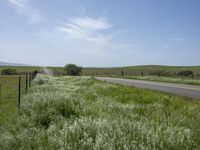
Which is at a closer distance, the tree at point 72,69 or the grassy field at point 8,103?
the grassy field at point 8,103

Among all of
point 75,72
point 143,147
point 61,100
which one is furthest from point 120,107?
point 75,72

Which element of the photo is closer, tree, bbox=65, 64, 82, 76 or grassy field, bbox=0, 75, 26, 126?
grassy field, bbox=0, 75, 26, 126

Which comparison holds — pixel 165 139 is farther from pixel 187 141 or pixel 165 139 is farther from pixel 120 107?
pixel 120 107

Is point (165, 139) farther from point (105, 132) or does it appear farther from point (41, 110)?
point (41, 110)

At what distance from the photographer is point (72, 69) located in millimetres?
82812

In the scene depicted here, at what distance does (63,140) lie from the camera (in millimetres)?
5750

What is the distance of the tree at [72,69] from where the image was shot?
82.8m

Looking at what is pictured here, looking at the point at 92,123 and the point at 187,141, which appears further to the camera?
the point at 92,123

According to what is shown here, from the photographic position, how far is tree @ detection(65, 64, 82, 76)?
82.8m

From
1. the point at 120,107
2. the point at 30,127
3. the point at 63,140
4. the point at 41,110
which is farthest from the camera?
the point at 120,107

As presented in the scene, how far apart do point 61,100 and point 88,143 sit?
4.58m

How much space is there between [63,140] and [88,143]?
2.34ft

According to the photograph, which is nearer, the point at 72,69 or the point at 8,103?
the point at 8,103

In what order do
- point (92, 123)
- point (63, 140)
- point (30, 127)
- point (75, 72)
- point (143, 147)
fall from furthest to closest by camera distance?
1. point (75, 72)
2. point (30, 127)
3. point (92, 123)
4. point (63, 140)
5. point (143, 147)
